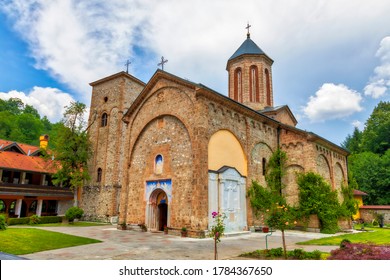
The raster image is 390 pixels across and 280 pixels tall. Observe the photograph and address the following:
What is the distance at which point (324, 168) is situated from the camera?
21328 mm

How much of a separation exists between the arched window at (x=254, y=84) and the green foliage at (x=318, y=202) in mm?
9945

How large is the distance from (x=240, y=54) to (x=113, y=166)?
16.4 m

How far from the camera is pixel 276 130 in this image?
69.8 feet

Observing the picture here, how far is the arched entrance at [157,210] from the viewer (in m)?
16.8

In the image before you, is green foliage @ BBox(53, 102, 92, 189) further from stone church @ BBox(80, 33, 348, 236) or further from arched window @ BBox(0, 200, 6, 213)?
arched window @ BBox(0, 200, 6, 213)

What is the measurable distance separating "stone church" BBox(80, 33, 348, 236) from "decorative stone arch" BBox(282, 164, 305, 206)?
70 millimetres

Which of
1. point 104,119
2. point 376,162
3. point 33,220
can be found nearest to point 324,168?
point 376,162

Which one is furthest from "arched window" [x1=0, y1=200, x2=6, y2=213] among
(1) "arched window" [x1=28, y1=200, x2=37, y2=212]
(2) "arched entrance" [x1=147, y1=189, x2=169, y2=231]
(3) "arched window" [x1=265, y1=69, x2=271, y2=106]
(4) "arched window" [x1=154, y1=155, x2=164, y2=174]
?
(3) "arched window" [x1=265, y1=69, x2=271, y2=106]

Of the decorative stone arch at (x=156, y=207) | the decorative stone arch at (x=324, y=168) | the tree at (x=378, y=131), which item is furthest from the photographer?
the tree at (x=378, y=131)

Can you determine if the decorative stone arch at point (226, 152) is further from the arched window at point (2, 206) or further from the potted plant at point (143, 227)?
the arched window at point (2, 206)

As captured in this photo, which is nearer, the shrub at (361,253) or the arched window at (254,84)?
the shrub at (361,253)

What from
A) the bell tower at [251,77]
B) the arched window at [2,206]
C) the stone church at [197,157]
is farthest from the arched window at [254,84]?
the arched window at [2,206]

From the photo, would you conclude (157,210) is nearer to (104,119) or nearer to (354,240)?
(354,240)

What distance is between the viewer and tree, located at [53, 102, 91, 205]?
2602 cm
